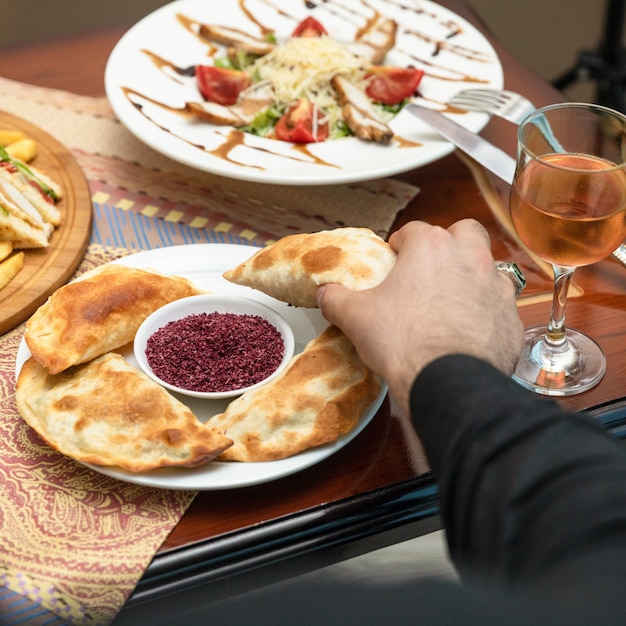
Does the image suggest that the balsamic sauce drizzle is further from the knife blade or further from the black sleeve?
the black sleeve

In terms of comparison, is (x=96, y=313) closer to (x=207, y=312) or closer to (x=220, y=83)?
(x=207, y=312)

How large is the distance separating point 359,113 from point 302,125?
160 millimetres

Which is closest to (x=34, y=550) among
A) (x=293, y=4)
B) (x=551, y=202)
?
(x=551, y=202)

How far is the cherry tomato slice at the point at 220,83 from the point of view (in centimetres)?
214

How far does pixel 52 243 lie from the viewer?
1764 mm

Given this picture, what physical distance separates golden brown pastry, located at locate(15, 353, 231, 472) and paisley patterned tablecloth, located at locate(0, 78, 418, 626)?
0.28 feet

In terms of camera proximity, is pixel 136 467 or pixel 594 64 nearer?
pixel 136 467

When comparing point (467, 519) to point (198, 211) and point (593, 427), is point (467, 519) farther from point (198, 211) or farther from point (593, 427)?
point (198, 211)

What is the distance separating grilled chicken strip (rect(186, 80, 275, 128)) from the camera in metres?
1.99

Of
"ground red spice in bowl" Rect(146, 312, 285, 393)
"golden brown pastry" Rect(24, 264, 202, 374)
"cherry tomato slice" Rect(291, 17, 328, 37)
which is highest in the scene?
"cherry tomato slice" Rect(291, 17, 328, 37)

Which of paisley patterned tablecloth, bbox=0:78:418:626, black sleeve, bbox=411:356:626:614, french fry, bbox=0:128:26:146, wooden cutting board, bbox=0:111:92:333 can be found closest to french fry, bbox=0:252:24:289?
wooden cutting board, bbox=0:111:92:333

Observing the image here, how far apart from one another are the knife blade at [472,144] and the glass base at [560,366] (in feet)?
1.55

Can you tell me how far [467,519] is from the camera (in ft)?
3.10

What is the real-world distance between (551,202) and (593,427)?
18.3 inches
